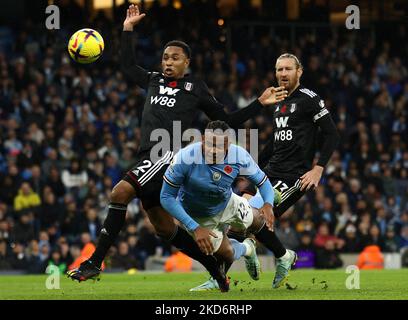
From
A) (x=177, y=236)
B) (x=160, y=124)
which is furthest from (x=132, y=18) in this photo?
(x=177, y=236)

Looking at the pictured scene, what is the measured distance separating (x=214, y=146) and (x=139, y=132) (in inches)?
502

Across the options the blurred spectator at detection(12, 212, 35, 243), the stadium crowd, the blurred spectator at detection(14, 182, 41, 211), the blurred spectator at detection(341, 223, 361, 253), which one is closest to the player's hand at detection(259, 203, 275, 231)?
the stadium crowd

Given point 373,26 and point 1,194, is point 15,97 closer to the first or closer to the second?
point 1,194

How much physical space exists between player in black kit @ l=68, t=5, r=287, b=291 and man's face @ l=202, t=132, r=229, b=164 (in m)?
0.67

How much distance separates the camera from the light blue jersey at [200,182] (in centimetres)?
984

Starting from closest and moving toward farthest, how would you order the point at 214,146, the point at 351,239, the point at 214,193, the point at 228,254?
the point at 214,146, the point at 214,193, the point at 228,254, the point at 351,239

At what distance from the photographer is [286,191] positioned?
11375 millimetres

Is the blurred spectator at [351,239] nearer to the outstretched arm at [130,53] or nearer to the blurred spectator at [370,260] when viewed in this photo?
the blurred spectator at [370,260]

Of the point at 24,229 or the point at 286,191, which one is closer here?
the point at 286,191

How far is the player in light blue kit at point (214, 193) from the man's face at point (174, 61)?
3.86 feet

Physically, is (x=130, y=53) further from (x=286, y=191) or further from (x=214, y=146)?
(x=286, y=191)

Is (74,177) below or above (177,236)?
below

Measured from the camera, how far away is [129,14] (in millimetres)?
11180

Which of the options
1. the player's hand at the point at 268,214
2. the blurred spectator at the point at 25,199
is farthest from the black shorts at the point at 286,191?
the blurred spectator at the point at 25,199
